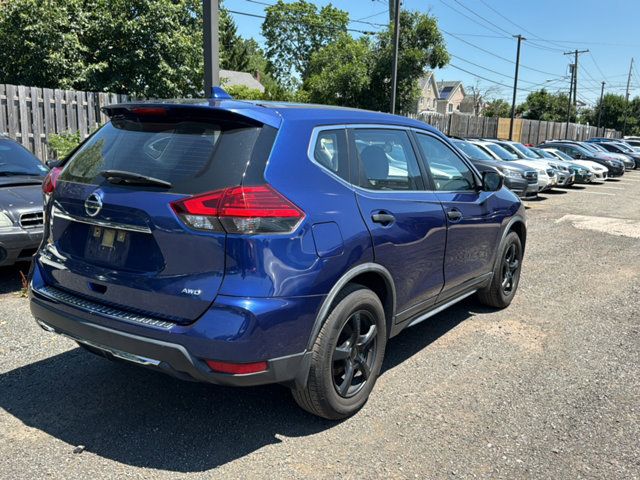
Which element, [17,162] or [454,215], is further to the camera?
[17,162]

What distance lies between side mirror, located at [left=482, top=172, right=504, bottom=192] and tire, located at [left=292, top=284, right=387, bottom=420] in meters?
2.00

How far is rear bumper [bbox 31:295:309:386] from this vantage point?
2.71m

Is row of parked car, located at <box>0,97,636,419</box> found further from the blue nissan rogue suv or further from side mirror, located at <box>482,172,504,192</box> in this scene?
side mirror, located at <box>482,172,504,192</box>

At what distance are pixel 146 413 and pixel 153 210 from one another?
138 centimetres

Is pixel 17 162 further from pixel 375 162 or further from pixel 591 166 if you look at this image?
pixel 591 166

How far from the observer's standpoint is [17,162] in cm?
672

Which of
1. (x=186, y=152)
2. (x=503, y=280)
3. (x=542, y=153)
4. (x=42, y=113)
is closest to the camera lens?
(x=186, y=152)

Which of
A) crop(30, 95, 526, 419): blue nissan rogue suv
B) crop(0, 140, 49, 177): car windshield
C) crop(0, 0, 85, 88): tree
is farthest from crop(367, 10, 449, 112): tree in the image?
crop(30, 95, 526, 419): blue nissan rogue suv

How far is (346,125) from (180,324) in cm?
161

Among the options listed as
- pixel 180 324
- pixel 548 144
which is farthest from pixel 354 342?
pixel 548 144

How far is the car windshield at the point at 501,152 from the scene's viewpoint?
16.3 metres

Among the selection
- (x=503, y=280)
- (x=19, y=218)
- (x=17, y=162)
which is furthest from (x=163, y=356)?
(x=17, y=162)

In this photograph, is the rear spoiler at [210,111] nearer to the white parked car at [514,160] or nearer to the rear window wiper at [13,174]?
the rear window wiper at [13,174]

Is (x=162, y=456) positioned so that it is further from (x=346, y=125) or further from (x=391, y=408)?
(x=346, y=125)
